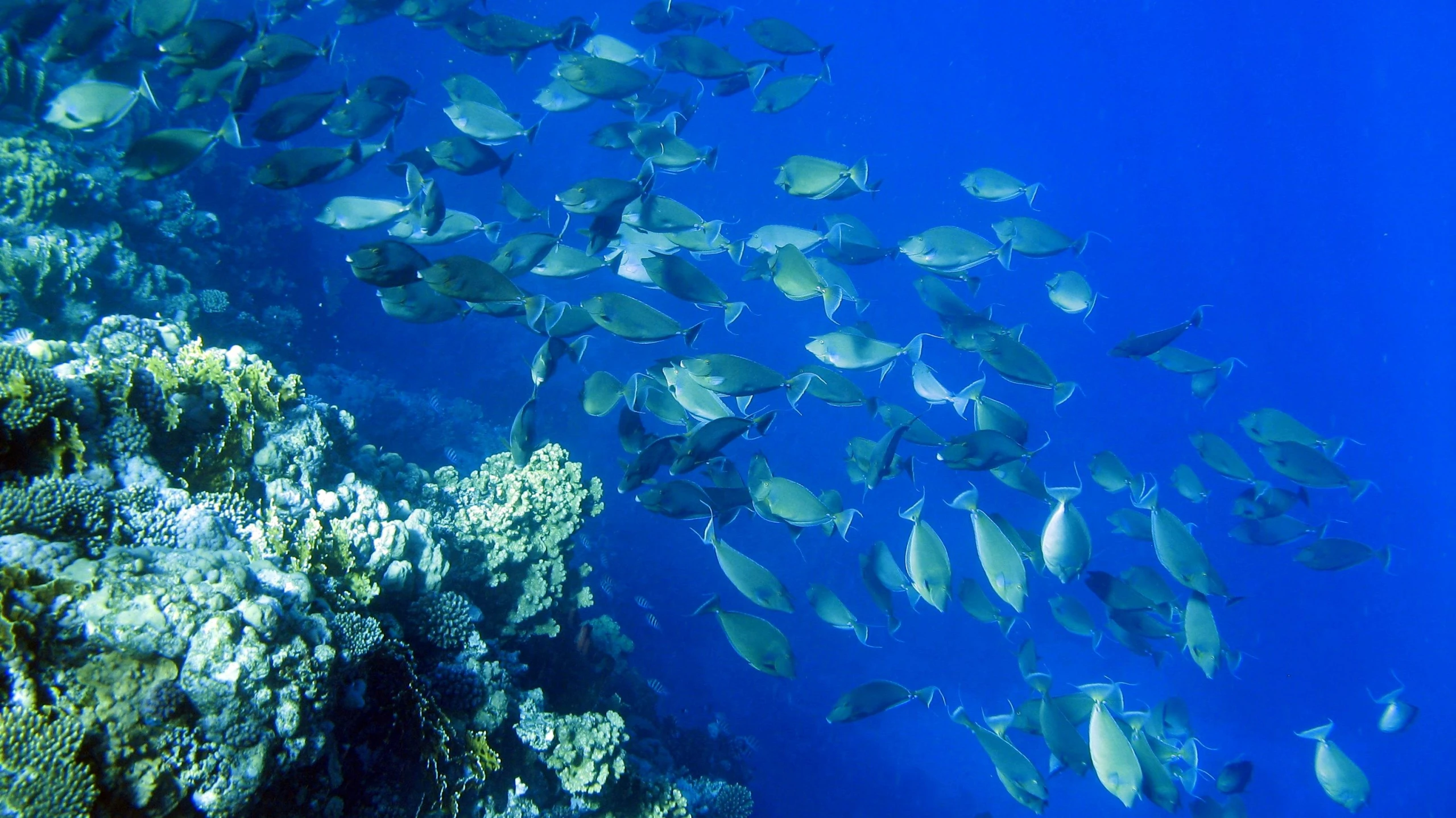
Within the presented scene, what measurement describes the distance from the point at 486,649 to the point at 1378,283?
81906 millimetres

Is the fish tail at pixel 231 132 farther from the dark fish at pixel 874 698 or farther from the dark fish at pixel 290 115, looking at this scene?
the dark fish at pixel 874 698

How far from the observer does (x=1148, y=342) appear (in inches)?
260

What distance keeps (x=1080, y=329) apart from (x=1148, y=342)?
39407 millimetres

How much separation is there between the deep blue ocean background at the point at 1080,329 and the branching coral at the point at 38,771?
16.8 feet

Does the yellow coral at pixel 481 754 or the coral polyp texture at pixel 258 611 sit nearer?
the coral polyp texture at pixel 258 611

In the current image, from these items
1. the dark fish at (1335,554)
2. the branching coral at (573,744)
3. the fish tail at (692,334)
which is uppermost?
the fish tail at (692,334)

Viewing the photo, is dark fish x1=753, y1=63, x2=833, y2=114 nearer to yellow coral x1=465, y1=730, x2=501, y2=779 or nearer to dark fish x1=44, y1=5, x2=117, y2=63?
dark fish x1=44, y1=5, x2=117, y2=63

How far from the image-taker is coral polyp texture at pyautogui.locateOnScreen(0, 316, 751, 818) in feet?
5.87

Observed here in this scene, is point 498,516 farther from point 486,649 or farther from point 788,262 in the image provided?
point 788,262

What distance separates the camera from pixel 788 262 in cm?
526

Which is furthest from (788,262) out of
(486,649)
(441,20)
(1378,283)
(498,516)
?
(1378,283)

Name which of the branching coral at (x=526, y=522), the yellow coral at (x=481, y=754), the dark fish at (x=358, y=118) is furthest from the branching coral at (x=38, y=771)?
the dark fish at (x=358, y=118)

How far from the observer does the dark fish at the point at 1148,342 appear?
6336 millimetres

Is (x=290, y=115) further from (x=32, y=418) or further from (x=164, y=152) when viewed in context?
(x=32, y=418)
